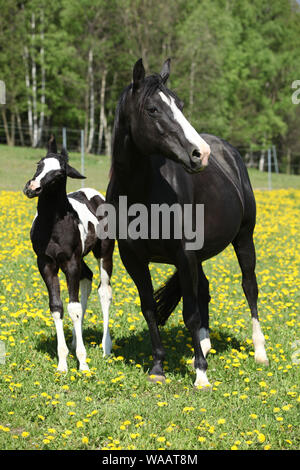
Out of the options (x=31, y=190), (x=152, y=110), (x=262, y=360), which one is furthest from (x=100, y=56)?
(x=152, y=110)

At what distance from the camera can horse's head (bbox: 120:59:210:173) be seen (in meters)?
3.93

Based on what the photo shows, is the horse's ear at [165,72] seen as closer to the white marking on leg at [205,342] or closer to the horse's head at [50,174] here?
the horse's head at [50,174]

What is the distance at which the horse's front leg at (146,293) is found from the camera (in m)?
4.88

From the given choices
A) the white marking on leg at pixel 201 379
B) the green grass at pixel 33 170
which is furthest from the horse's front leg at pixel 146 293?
the green grass at pixel 33 170

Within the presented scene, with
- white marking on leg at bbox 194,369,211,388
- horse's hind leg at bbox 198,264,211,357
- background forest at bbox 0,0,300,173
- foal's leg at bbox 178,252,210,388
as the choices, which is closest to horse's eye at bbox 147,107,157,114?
foal's leg at bbox 178,252,210,388

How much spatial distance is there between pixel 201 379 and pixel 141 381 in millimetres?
561

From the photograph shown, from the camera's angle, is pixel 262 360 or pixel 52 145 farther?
pixel 262 360

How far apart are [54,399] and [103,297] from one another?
1635 millimetres

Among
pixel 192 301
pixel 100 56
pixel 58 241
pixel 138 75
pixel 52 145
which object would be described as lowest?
pixel 192 301

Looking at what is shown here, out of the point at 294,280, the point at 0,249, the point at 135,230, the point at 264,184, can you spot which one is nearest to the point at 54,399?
the point at 135,230

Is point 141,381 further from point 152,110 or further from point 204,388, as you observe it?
point 152,110

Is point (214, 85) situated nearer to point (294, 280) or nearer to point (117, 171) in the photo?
point (294, 280)

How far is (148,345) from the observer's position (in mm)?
5949

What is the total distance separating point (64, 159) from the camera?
523cm
